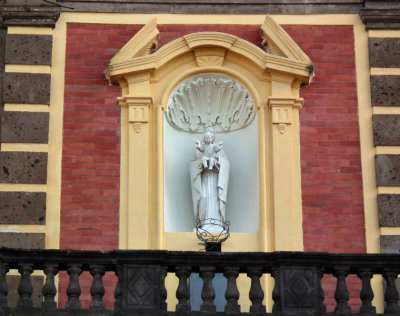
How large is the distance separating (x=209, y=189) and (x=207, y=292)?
3214 millimetres

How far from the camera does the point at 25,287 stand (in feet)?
45.5

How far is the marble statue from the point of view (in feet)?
54.7

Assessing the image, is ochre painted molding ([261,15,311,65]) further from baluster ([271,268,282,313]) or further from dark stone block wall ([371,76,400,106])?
baluster ([271,268,282,313])

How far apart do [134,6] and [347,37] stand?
2969mm

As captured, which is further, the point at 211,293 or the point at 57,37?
the point at 57,37

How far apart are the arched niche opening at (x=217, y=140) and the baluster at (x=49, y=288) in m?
2.99

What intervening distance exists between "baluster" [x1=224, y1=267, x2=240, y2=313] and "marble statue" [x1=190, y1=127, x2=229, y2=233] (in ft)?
8.95

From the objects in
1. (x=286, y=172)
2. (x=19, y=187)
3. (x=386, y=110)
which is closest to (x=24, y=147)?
(x=19, y=187)

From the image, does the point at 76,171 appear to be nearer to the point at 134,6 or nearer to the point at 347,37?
the point at 134,6

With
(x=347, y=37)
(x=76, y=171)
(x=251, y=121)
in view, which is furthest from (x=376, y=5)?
(x=76, y=171)

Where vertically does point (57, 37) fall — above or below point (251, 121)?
above

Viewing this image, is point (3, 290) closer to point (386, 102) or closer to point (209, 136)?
point (209, 136)

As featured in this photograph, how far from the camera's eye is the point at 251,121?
1717 centimetres

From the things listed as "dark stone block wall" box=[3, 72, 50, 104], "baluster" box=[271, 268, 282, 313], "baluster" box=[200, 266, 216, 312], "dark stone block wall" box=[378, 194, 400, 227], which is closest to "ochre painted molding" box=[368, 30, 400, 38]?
"dark stone block wall" box=[378, 194, 400, 227]
